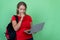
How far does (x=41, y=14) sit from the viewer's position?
7.20ft

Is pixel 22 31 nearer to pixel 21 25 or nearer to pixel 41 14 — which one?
pixel 21 25

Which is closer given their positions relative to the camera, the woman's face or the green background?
the woman's face

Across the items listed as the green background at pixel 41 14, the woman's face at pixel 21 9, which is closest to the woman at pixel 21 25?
the woman's face at pixel 21 9

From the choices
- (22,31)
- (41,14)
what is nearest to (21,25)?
(22,31)

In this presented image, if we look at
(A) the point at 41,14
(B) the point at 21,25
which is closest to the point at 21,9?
(B) the point at 21,25

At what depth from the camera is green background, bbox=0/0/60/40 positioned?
216cm

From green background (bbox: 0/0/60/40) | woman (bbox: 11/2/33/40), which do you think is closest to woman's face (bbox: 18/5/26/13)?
woman (bbox: 11/2/33/40)

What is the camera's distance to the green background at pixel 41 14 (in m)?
2.16

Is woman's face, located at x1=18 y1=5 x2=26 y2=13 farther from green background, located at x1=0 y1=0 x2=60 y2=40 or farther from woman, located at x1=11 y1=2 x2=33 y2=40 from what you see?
green background, located at x1=0 y1=0 x2=60 y2=40

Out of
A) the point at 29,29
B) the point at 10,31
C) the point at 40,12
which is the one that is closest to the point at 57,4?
the point at 40,12

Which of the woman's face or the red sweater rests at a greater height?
the woman's face

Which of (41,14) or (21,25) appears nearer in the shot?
(21,25)

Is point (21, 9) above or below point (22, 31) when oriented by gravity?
above

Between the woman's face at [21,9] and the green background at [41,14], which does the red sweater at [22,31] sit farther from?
the green background at [41,14]
